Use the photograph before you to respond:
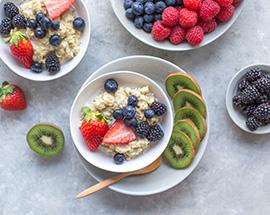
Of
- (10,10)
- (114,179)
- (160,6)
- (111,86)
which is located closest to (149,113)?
(111,86)

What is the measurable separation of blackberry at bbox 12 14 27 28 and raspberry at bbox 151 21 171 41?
44cm

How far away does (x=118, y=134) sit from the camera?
163 centimetres

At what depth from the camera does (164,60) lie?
5.61ft

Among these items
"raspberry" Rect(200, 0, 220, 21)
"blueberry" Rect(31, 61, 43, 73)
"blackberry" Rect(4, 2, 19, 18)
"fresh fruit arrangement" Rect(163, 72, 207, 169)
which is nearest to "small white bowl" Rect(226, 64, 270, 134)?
"fresh fruit arrangement" Rect(163, 72, 207, 169)

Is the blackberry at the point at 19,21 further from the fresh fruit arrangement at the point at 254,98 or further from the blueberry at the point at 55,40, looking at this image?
the fresh fruit arrangement at the point at 254,98

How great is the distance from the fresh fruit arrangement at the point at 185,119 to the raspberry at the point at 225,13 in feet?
0.76

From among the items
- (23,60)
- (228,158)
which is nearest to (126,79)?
(23,60)

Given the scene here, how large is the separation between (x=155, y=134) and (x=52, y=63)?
425mm

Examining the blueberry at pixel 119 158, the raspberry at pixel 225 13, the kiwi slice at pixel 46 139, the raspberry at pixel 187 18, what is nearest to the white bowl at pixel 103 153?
the blueberry at pixel 119 158

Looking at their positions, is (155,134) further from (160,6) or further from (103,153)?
(160,6)

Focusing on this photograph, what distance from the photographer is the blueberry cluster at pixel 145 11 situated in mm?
1693

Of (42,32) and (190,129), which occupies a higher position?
(42,32)

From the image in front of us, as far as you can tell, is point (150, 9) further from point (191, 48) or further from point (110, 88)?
point (110, 88)

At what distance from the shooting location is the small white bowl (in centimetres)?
176
